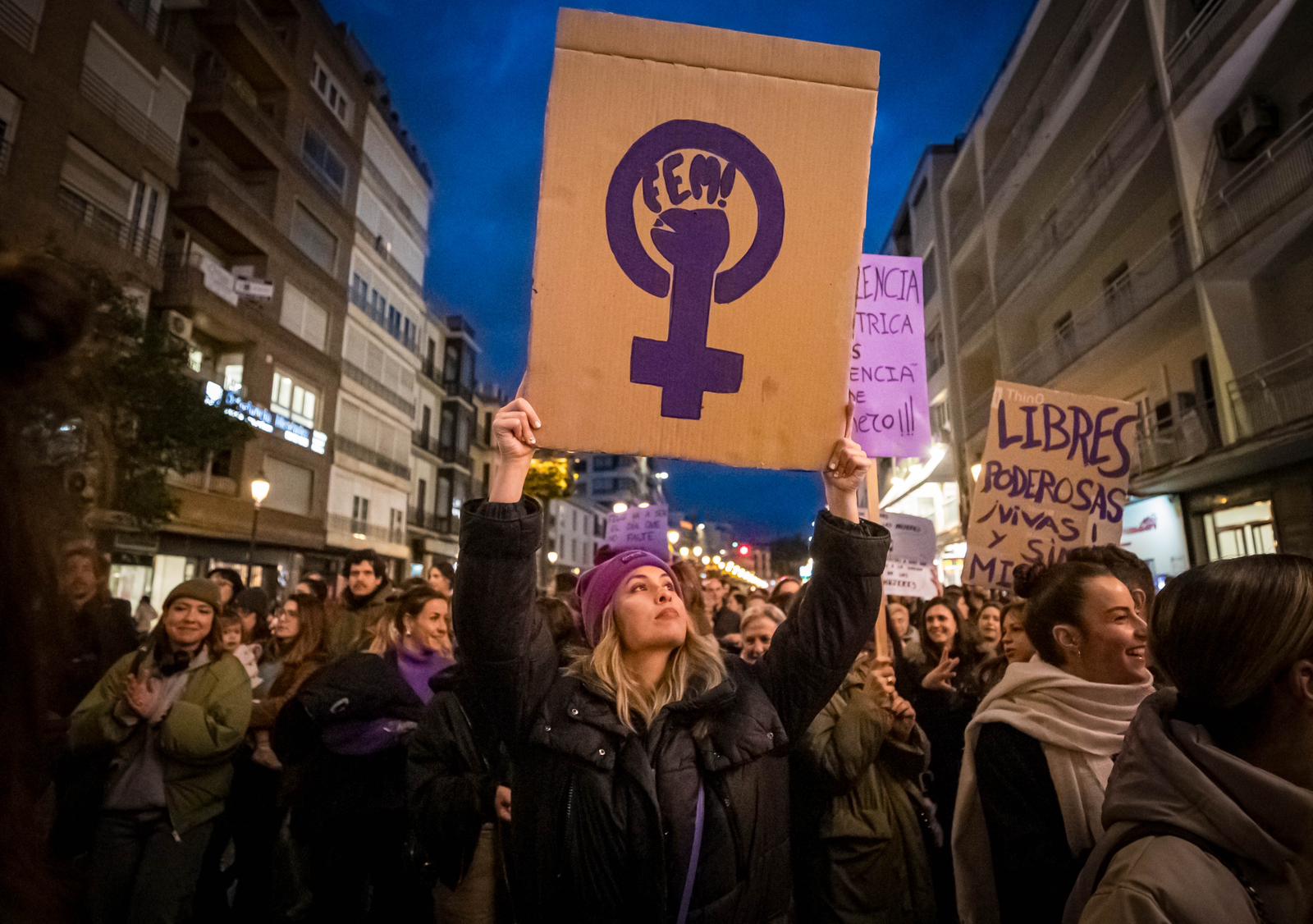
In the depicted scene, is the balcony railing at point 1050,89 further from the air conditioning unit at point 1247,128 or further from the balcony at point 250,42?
the balcony at point 250,42

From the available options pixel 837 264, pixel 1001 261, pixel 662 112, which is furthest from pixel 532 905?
pixel 1001 261

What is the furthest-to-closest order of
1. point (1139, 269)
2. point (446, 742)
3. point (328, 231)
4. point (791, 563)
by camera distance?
point (791, 563)
point (328, 231)
point (1139, 269)
point (446, 742)

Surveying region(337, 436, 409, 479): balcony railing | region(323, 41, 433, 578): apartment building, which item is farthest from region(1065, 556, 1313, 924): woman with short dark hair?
region(337, 436, 409, 479): balcony railing

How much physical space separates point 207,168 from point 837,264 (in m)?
26.0

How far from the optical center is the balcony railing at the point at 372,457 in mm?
30984

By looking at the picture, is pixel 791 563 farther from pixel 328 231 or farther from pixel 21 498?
pixel 21 498

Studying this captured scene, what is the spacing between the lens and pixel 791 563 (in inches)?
3095

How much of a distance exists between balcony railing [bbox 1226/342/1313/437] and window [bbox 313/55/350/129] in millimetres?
30614

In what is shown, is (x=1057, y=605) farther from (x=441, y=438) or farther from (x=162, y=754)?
(x=441, y=438)

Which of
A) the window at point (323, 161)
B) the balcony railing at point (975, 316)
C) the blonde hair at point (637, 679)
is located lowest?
the blonde hair at point (637, 679)

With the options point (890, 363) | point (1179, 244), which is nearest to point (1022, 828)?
point (890, 363)

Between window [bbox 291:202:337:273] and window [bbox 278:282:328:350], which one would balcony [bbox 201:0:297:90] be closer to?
window [bbox 291:202:337:273]

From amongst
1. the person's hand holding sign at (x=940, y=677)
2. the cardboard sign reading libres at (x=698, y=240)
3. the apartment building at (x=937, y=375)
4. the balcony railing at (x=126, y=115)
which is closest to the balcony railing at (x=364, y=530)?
the balcony railing at (x=126, y=115)

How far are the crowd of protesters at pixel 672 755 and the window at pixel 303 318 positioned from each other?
25113 millimetres
